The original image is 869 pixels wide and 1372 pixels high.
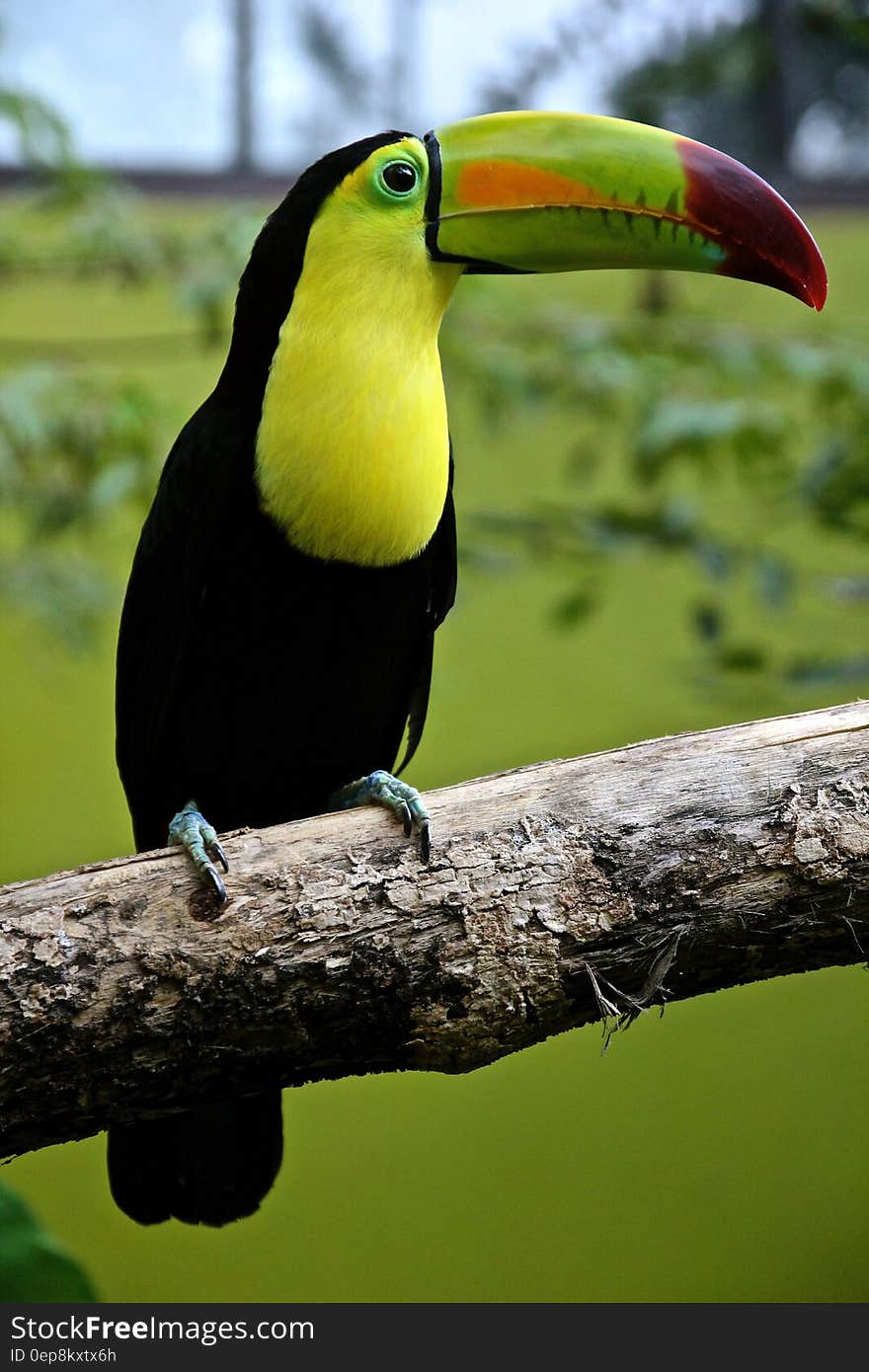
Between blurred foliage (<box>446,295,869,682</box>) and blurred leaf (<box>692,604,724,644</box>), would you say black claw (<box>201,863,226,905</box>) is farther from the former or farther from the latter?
blurred leaf (<box>692,604,724,644</box>)

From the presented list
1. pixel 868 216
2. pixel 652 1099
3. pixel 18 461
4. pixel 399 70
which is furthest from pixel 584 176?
pixel 652 1099

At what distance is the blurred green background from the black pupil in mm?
1479

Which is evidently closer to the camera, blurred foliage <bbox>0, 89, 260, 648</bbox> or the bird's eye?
the bird's eye

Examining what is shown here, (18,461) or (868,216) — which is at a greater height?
(868,216)

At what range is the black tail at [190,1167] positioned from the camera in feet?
5.14

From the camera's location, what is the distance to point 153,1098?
1.25 meters

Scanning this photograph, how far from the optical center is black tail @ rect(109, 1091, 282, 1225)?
1.57 meters

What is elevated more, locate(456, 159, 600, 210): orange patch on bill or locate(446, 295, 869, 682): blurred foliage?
locate(446, 295, 869, 682): blurred foliage

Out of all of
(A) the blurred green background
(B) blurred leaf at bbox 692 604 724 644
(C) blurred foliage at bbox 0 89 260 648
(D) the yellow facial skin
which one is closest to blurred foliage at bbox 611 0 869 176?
(A) the blurred green background

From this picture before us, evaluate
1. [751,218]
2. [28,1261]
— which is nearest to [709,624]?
[751,218]

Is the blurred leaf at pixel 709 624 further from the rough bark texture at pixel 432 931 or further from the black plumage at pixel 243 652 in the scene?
the rough bark texture at pixel 432 931

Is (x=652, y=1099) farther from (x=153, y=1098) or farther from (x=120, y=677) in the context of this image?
(x=153, y=1098)

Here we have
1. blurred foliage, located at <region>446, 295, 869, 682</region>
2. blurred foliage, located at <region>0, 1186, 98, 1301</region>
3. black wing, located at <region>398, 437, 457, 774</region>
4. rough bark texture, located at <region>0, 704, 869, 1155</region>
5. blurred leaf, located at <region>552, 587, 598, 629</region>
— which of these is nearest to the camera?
rough bark texture, located at <region>0, 704, 869, 1155</region>

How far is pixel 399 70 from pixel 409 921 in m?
2.75
